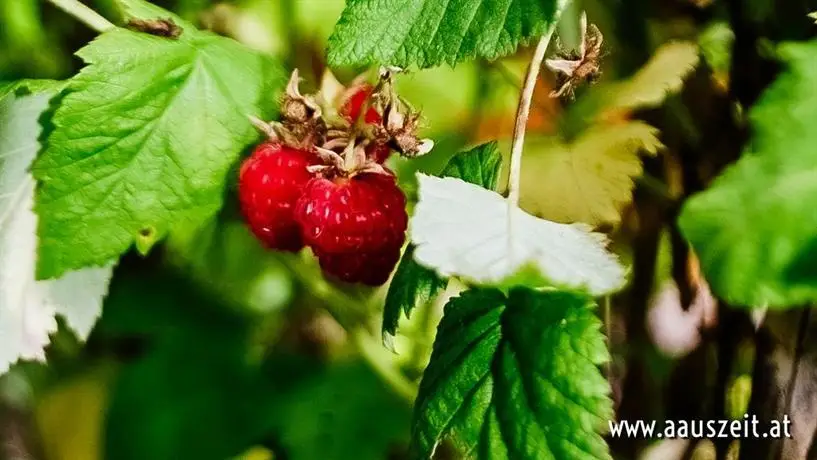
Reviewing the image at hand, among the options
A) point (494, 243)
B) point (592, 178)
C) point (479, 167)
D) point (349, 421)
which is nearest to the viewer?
point (494, 243)

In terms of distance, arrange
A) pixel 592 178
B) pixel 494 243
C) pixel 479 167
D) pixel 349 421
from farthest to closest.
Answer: pixel 349 421, pixel 592 178, pixel 479 167, pixel 494 243

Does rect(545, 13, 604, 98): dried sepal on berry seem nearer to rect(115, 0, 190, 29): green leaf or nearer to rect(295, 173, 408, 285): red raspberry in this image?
rect(295, 173, 408, 285): red raspberry

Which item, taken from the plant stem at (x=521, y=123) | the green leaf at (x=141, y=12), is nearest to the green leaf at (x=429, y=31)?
the plant stem at (x=521, y=123)

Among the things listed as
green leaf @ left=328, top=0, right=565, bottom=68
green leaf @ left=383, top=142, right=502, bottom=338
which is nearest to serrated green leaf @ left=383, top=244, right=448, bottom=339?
green leaf @ left=383, top=142, right=502, bottom=338

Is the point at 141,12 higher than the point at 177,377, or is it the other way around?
the point at 141,12

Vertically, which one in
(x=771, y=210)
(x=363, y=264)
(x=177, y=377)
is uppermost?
(x=771, y=210)

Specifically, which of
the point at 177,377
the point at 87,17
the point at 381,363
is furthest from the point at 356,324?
the point at 87,17

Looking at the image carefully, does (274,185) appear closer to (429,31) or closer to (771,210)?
(429,31)

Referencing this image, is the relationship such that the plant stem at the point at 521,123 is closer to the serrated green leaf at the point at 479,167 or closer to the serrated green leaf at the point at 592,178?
the serrated green leaf at the point at 479,167
